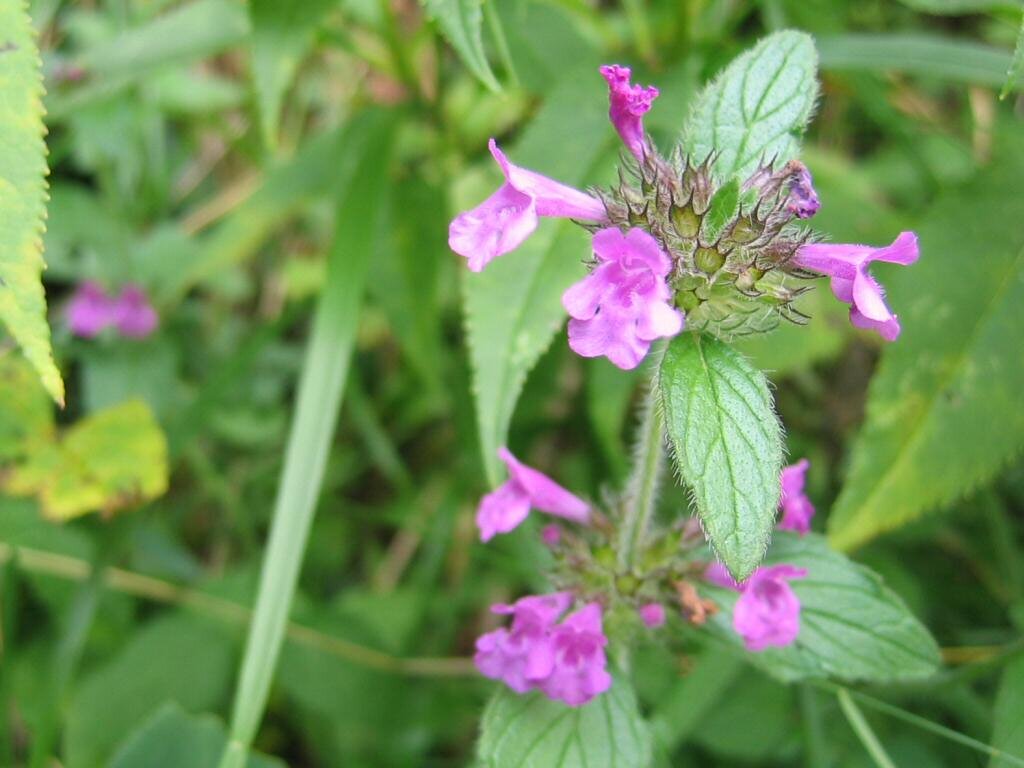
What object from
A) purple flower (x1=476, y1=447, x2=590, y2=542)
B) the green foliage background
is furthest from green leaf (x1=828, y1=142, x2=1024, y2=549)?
purple flower (x1=476, y1=447, x2=590, y2=542)

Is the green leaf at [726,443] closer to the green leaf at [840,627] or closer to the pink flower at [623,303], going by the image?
the pink flower at [623,303]

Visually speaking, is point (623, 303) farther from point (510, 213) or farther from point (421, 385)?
point (421, 385)

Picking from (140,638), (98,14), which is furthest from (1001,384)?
(98,14)

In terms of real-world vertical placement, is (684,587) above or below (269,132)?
below

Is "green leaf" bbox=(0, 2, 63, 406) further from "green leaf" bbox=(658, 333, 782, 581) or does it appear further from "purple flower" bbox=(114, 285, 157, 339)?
"purple flower" bbox=(114, 285, 157, 339)

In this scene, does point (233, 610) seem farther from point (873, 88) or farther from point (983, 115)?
point (983, 115)

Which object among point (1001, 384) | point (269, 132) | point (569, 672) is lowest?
point (569, 672)

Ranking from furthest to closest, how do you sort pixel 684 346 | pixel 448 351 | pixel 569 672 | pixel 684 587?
pixel 448 351 < pixel 684 587 < pixel 569 672 < pixel 684 346
